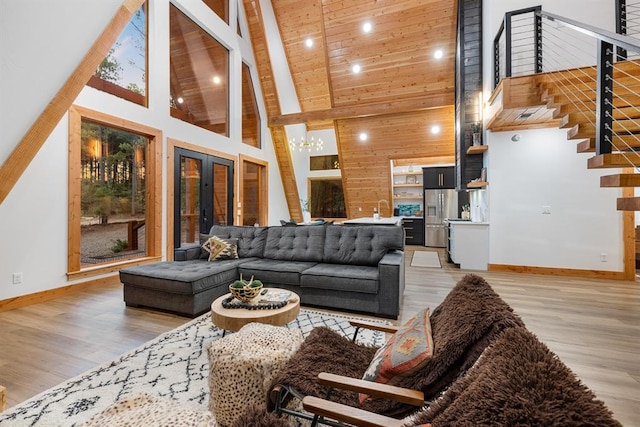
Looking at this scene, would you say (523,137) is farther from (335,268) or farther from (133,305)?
(133,305)

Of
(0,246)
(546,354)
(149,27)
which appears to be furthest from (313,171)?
(546,354)

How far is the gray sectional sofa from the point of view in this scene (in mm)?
3062

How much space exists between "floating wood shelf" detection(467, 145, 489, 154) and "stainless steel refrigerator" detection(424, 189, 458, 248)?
9.38ft

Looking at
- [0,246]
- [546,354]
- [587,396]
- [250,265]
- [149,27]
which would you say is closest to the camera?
[587,396]

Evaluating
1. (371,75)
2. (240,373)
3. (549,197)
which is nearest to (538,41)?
(549,197)

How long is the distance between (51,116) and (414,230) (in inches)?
339

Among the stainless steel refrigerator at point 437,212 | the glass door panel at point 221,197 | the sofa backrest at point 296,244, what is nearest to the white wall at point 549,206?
the stainless steel refrigerator at point 437,212

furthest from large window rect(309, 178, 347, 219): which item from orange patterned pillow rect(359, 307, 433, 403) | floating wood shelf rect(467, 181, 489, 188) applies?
orange patterned pillow rect(359, 307, 433, 403)

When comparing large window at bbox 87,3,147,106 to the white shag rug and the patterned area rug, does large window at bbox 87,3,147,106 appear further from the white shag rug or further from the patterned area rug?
the white shag rug

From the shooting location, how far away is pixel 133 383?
196cm

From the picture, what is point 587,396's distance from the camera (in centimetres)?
61

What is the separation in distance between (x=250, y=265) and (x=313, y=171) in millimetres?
7375

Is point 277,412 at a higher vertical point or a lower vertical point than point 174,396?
higher

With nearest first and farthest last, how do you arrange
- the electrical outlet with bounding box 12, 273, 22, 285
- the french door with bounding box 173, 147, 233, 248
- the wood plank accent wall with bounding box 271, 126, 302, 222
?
the electrical outlet with bounding box 12, 273, 22, 285 → the french door with bounding box 173, 147, 233, 248 → the wood plank accent wall with bounding box 271, 126, 302, 222
